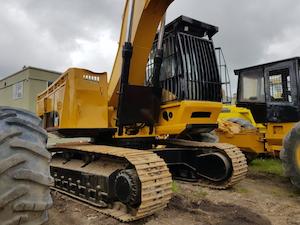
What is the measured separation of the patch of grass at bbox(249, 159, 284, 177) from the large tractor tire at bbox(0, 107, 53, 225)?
615 cm

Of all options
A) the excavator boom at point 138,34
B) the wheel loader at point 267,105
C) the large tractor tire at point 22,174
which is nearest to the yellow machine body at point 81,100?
the excavator boom at point 138,34

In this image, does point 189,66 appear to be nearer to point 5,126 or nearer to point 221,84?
point 221,84

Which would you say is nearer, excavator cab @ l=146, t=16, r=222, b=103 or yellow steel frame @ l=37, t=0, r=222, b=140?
yellow steel frame @ l=37, t=0, r=222, b=140

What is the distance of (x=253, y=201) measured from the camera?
509 centimetres

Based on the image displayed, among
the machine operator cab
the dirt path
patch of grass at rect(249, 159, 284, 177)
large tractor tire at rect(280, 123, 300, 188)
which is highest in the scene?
the machine operator cab

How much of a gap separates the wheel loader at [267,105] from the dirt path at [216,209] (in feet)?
4.57

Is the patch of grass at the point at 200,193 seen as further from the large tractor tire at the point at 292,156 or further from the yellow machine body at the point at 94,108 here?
the large tractor tire at the point at 292,156

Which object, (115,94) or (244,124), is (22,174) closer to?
(115,94)

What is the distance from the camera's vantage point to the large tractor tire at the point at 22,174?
198cm

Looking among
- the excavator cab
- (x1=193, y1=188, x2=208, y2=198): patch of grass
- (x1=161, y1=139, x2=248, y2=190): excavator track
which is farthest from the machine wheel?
(x1=193, y1=188, x2=208, y2=198): patch of grass

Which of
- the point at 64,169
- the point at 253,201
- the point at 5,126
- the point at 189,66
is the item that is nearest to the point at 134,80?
the point at 189,66

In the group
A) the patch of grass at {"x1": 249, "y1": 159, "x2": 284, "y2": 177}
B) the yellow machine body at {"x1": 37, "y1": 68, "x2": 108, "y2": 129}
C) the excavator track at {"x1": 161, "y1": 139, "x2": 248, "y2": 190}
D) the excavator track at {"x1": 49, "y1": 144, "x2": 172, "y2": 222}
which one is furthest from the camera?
the patch of grass at {"x1": 249, "y1": 159, "x2": 284, "y2": 177}

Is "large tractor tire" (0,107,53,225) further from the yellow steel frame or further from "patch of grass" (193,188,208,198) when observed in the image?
"patch of grass" (193,188,208,198)

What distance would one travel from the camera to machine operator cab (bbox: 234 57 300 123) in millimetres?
6965
